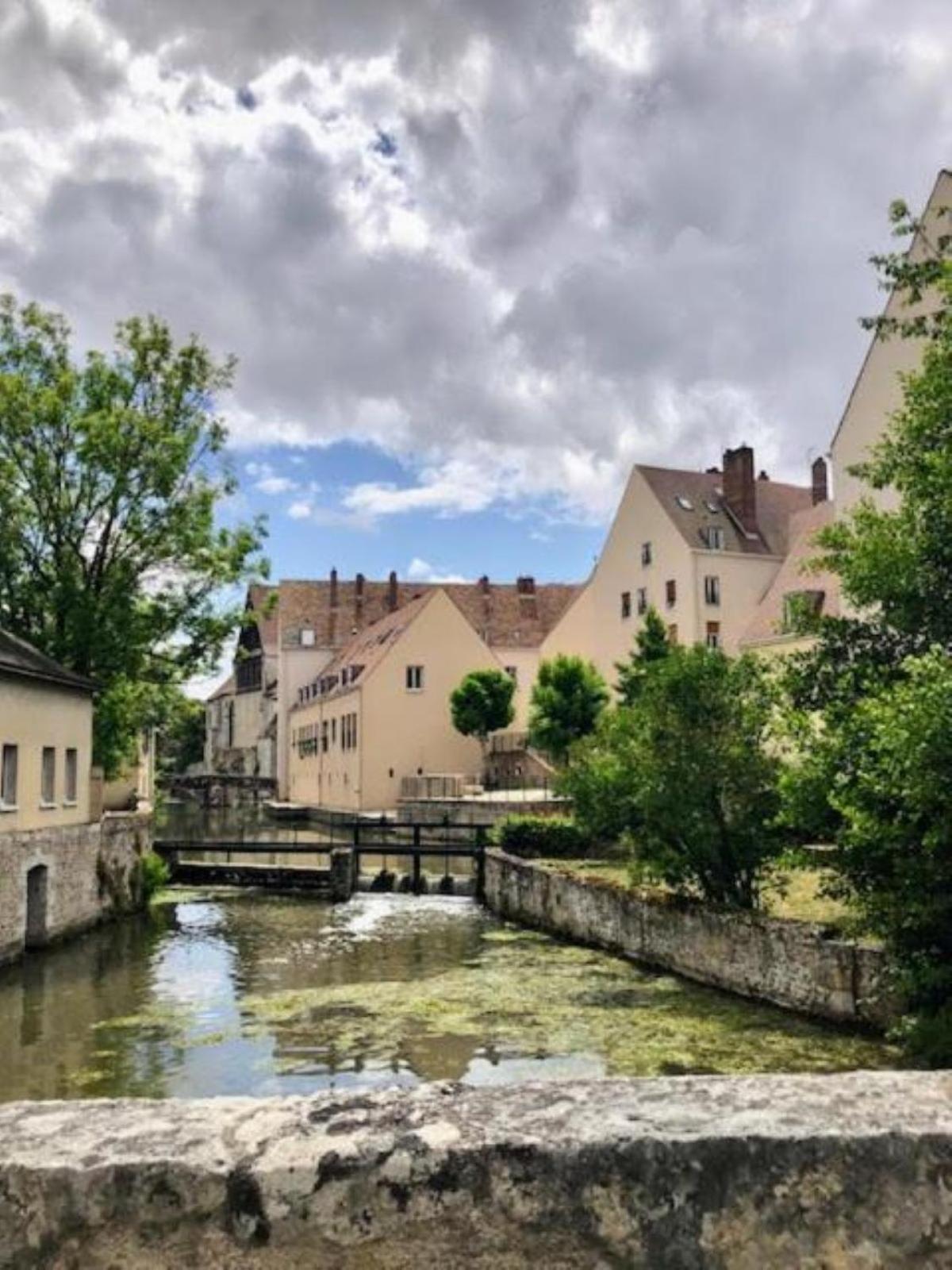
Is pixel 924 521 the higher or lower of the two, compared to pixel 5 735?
higher

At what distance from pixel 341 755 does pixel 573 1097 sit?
55151 mm

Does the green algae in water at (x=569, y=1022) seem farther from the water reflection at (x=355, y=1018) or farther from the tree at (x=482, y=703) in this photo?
the tree at (x=482, y=703)

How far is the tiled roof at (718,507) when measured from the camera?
49.1m

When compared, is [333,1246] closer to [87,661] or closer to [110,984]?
[110,984]

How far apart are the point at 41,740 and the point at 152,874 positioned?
742cm

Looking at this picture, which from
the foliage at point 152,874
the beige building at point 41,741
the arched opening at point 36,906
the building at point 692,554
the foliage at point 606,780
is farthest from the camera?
the building at point 692,554

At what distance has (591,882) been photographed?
20.4 m

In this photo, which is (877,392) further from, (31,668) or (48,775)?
(48,775)

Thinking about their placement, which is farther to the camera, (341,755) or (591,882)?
(341,755)

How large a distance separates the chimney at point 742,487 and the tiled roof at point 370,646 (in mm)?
15293

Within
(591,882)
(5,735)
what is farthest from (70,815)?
(591,882)

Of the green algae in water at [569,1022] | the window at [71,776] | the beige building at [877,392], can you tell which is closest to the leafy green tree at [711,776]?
the green algae in water at [569,1022]

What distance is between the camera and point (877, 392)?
98.3 feet

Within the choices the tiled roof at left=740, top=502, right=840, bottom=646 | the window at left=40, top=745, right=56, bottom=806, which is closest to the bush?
the window at left=40, top=745, right=56, bottom=806
